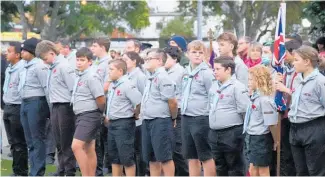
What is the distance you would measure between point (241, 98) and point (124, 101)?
170cm

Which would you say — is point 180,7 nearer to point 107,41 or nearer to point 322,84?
point 107,41

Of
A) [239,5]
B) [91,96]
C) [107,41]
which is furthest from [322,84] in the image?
[239,5]

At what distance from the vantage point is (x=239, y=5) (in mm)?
44594

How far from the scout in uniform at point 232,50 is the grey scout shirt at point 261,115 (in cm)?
135

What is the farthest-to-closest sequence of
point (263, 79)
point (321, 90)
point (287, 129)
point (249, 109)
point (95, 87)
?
point (95, 87)
point (287, 129)
point (249, 109)
point (263, 79)
point (321, 90)

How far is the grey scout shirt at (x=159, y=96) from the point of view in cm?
1009

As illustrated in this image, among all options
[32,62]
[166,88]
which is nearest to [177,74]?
[166,88]

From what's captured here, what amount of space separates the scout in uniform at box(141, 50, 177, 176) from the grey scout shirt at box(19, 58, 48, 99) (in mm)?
1963

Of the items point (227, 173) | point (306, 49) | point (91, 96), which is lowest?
point (227, 173)

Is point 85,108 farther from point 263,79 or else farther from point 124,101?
point 263,79

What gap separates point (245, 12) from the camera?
45.0m

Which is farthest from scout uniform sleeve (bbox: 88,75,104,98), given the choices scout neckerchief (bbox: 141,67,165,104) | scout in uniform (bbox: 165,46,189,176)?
A: scout in uniform (bbox: 165,46,189,176)

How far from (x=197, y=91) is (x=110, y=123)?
1.26m

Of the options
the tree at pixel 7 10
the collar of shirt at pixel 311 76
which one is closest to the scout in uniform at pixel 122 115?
the collar of shirt at pixel 311 76
